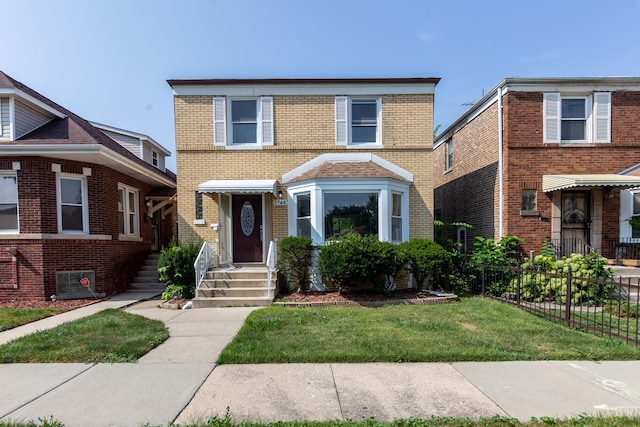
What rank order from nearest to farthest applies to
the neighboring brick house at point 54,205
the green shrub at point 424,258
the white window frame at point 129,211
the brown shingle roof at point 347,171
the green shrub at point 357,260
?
the green shrub at point 357,260 < the green shrub at point 424,258 < the neighboring brick house at point 54,205 < the brown shingle roof at point 347,171 < the white window frame at point 129,211

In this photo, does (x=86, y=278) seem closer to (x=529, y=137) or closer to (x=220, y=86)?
(x=220, y=86)

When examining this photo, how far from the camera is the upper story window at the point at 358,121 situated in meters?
9.97

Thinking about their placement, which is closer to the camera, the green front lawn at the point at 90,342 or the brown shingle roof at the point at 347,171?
the green front lawn at the point at 90,342

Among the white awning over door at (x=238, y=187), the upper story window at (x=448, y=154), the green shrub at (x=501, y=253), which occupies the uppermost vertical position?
the upper story window at (x=448, y=154)

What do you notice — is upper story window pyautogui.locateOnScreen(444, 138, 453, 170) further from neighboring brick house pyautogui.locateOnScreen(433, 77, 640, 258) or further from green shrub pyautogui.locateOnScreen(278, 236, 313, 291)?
green shrub pyautogui.locateOnScreen(278, 236, 313, 291)

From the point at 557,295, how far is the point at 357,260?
16.3 feet

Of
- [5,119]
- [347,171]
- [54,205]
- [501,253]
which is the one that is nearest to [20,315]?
[54,205]

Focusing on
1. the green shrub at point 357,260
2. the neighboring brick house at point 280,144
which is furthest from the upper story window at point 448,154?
the green shrub at point 357,260

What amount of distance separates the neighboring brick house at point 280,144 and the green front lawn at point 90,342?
391 cm

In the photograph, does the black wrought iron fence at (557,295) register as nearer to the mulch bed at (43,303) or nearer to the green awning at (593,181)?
the green awning at (593,181)

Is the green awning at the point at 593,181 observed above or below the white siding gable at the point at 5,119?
below

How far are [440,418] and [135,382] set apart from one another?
136 inches

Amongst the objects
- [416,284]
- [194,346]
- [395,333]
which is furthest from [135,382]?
[416,284]

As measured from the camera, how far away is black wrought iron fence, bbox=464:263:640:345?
6.26m
